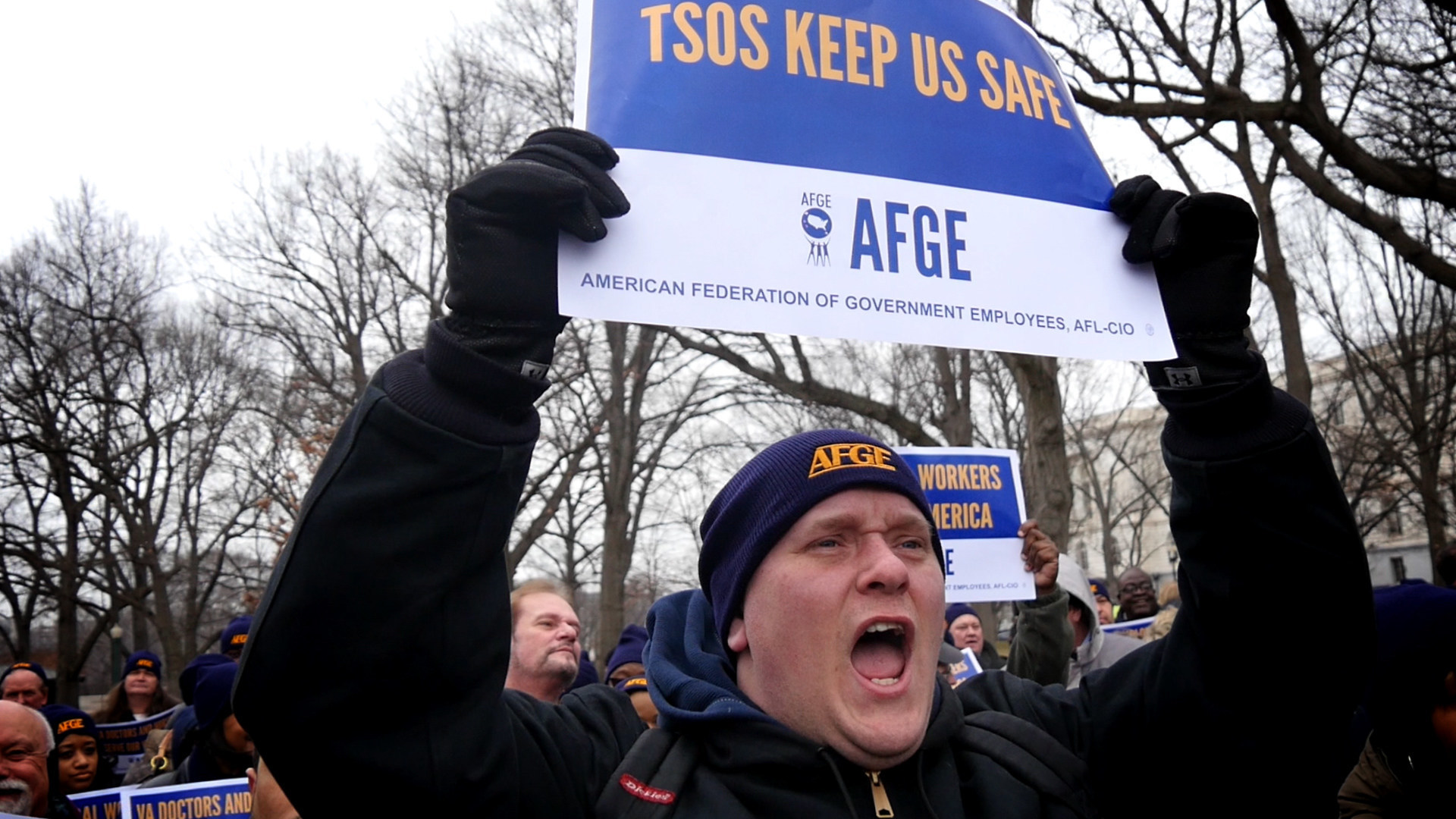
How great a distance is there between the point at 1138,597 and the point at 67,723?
698 centimetres

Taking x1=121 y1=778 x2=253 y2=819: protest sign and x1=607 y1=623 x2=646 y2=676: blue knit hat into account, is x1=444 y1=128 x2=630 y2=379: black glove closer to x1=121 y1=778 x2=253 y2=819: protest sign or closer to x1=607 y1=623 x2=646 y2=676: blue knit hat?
x1=121 y1=778 x2=253 y2=819: protest sign

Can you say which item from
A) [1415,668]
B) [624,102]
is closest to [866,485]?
[624,102]

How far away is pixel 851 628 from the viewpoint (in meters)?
2.13

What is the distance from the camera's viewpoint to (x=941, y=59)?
8.77ft

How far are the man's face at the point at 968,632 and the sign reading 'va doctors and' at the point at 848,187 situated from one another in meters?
5.50

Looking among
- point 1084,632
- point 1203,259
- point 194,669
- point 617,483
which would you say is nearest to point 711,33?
point 1203,259

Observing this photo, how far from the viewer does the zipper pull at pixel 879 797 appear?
2.04 metres

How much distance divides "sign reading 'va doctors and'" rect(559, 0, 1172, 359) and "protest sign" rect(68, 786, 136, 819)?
4290 mm

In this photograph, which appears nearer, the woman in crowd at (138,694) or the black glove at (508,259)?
the black glove at (508,259)

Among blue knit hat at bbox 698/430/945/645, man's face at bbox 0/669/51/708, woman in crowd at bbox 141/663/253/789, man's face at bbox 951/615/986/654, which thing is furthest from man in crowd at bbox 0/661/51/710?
blue knit hat at bbox 698/430/945/645

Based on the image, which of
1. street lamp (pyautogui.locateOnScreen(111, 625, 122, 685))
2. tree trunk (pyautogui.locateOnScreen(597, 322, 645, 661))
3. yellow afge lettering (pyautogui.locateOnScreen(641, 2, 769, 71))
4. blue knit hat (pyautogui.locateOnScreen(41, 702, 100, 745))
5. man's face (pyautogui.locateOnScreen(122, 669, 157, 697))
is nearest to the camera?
yellow afge lettering (pyautogui.locateOnScreen(641, 2, 769, 71))

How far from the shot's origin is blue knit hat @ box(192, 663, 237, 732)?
4.99 metres

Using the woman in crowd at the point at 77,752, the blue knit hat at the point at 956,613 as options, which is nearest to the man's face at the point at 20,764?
the woman in crowd at the point at 77,752

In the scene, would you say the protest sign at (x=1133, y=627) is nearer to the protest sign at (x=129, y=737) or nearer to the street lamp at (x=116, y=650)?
the protest sign at (x=129, y=737)
